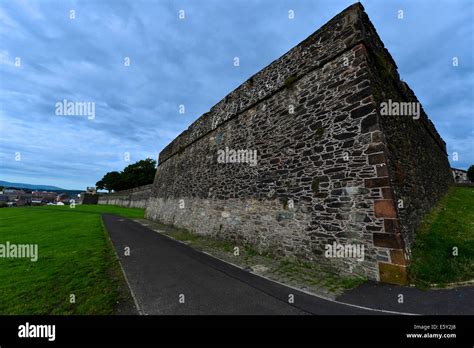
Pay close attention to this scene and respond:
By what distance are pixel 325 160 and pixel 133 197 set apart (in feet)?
146

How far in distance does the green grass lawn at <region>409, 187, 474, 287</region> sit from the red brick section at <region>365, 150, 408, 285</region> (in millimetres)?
306

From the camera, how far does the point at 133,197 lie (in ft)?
145

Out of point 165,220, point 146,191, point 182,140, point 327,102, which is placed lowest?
point 165,220

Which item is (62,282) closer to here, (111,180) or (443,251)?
(443,251)

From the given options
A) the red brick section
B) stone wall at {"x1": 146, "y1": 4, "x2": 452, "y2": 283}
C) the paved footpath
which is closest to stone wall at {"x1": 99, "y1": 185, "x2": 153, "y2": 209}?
stone wall at {"x1": 146, "y1": 4, "x2": 452, "y2": 283}

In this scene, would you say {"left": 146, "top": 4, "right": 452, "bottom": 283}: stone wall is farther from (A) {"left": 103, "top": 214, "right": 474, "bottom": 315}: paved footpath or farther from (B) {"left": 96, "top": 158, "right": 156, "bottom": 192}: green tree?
(B) {"left": 96, "top": 158, "right": 156, "bottom": 192}: green tree

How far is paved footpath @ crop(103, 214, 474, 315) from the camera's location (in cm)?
390

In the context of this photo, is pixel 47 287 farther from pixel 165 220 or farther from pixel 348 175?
pixel 165 220

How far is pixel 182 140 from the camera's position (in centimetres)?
1875

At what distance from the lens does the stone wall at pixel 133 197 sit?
122 feet

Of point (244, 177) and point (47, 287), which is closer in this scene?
point (47, 287)
